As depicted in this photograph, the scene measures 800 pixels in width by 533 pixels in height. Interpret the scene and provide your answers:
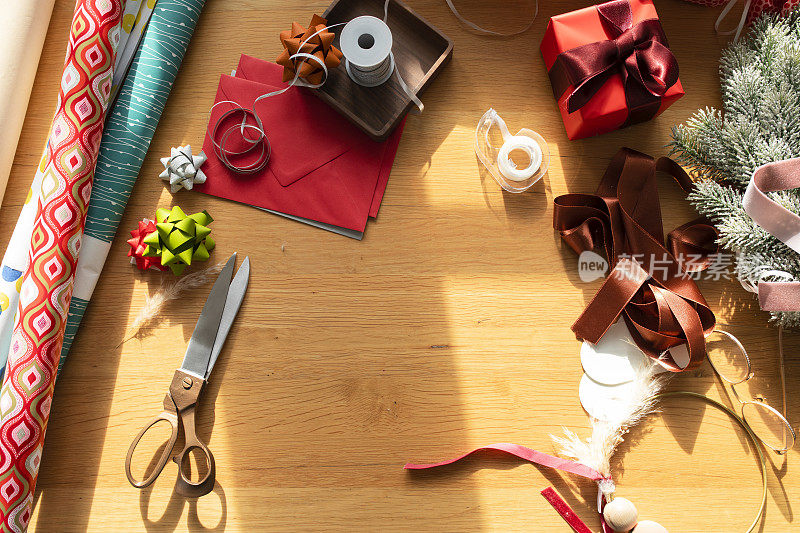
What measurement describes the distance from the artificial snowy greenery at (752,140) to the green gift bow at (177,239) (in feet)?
2.57

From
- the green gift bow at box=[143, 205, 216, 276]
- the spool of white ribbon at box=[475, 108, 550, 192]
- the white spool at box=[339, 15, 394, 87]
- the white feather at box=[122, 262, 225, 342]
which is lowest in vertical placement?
the white feather at box=[122, 262, 225, 342]

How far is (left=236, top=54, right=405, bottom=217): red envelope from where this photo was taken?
917 millimetres

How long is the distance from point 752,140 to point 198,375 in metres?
0.93

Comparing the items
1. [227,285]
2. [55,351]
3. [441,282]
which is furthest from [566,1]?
[55,351]

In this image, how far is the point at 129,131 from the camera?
88 centimetres

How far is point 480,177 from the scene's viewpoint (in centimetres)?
93

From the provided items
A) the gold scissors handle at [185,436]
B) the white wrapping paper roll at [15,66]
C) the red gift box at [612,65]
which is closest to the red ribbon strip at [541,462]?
the gold scissors handle at [185,436]

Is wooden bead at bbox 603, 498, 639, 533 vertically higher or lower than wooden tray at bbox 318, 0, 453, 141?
lower

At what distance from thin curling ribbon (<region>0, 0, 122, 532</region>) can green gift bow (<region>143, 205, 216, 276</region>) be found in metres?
0.12

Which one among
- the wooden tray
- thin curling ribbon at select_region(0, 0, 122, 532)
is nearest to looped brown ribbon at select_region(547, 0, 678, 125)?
the wooden tray

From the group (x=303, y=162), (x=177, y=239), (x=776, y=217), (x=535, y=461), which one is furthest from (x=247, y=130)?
(x=776, y=217)

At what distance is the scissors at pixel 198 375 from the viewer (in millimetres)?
804

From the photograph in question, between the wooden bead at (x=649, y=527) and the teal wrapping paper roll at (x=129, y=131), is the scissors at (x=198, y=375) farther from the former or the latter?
the wooden bead at (x=649, y=527)

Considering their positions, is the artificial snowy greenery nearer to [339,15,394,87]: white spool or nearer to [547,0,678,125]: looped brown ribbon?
[547,0,678,125]: looped brown ribbon
